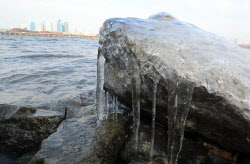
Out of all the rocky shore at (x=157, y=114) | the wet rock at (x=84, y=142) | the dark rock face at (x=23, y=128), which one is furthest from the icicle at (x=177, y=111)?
the dark rock face at (x=23, y=128)

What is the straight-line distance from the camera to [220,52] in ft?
6.92

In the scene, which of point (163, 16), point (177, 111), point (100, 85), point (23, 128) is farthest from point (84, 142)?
point (163, 16)

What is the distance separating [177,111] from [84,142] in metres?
1.36

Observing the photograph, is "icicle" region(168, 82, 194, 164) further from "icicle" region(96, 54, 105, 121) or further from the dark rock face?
the dark rock face

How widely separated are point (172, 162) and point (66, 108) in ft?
7.49

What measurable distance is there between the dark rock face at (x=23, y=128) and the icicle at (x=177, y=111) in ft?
6.15

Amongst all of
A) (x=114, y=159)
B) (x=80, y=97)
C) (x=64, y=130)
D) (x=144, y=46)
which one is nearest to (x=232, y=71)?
(x=144, y=46)

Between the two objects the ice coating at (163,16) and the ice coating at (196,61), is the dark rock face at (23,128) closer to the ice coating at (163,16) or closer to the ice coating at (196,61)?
the ice coating at (196,61)

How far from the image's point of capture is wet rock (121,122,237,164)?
6.90 feet

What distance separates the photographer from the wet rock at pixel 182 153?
2.10 meters

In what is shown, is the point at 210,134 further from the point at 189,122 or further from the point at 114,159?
the point at 114,159

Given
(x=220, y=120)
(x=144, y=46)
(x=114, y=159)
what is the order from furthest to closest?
(x=114, y=159)
(x=144, y=46)
(x=220, y=120)

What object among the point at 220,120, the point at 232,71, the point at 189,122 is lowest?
the point at 189,122

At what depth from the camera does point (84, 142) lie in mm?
2154
